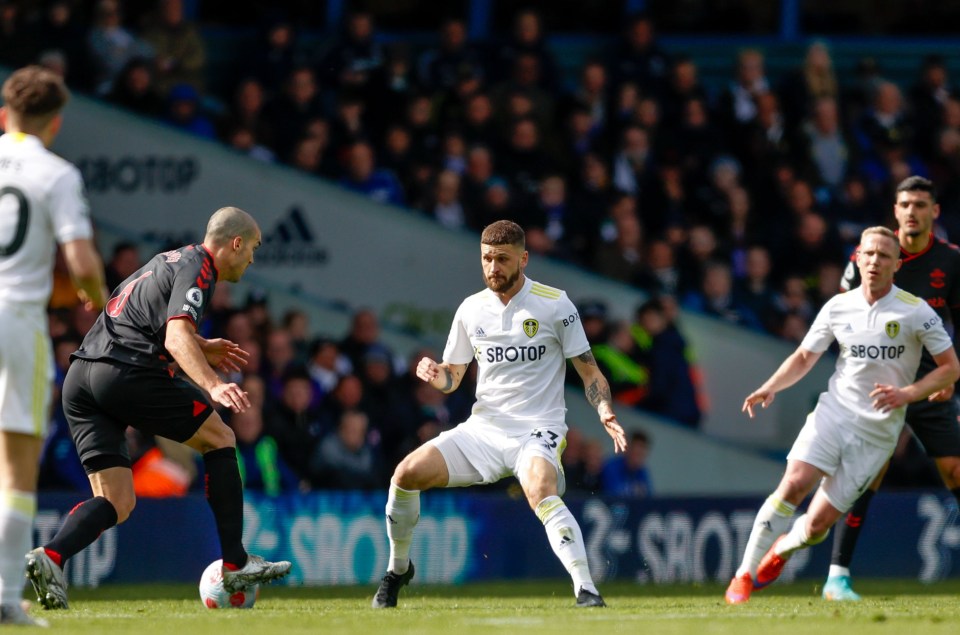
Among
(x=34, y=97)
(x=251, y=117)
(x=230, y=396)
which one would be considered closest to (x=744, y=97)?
(x=251, y=117)

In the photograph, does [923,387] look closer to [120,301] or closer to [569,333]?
[569,333]

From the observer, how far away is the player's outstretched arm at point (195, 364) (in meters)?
8.15

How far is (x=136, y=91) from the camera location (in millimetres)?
15523

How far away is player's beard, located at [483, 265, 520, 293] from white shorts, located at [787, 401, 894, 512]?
209 centimetres

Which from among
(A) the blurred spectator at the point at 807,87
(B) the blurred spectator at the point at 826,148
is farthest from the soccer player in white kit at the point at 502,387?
(A) the blurred spectator at the point at 807,87

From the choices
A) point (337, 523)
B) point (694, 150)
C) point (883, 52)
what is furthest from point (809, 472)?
point (883, 52)

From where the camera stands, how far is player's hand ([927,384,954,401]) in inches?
396

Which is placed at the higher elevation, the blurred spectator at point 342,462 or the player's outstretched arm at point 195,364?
the player's outstretched arm at point 195,364

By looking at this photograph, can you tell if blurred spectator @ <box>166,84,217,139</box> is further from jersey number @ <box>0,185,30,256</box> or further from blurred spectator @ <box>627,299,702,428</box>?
jersey number @ <box>0,185,30,256</box>

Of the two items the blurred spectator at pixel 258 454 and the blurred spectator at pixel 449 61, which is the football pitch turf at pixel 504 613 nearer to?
the blurred spectator at pixel 258 454

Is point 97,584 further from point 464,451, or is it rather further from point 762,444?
point 762,444

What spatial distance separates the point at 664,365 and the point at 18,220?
902cm

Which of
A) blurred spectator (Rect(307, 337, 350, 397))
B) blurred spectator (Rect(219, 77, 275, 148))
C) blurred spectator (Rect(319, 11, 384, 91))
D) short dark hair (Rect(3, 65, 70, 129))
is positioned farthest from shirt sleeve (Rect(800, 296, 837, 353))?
blurred spectator (Rect(319, 11, 384, 91))

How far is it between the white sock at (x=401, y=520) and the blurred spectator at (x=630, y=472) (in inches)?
207
